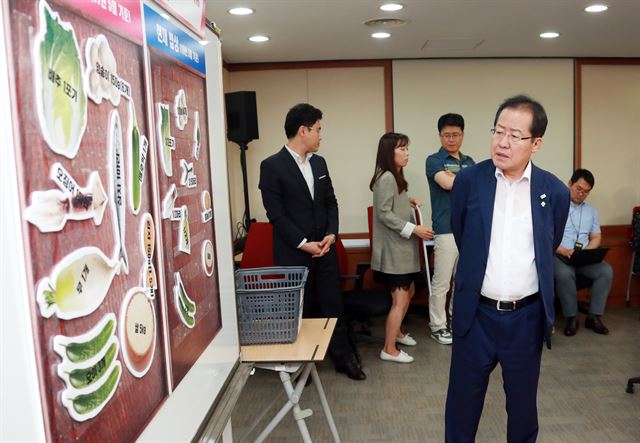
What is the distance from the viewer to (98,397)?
924mm

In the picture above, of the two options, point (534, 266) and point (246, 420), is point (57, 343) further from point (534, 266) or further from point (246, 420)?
point (246, 420)

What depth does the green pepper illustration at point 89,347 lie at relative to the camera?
2.78 feet

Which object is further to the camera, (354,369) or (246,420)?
(354,369)

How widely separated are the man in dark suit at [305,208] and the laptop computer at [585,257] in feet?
7.39

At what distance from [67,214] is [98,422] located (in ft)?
1.11

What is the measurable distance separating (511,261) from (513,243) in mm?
68

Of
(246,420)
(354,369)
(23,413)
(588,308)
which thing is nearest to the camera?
(23,413)

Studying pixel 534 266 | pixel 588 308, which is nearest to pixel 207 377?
pixel 534 266

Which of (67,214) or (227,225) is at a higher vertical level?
(67,214)

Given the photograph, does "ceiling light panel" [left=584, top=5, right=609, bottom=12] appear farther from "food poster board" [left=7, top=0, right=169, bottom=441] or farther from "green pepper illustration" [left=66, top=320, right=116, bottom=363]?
"green pepper illustration" [left=66, top=320, right=116, bottom=363]

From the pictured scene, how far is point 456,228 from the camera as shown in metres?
2.46

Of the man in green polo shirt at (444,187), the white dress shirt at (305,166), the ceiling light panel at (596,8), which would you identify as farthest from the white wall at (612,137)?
the white dress shirt at (305,166)

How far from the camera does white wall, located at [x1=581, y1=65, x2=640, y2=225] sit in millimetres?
5680

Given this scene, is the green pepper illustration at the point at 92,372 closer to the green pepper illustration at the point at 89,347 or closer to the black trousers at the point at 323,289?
the green pepper illustration at the point at 89,347
